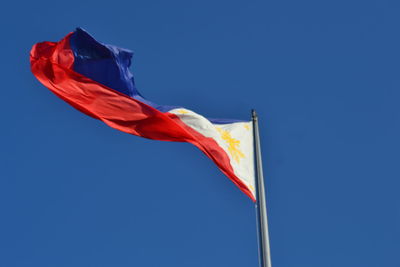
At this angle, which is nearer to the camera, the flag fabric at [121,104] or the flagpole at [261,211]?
the flagpole at [261,211]

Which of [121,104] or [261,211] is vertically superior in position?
[121,104]

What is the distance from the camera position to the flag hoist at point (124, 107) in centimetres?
1586

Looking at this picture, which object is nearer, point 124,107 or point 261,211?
point 261,211

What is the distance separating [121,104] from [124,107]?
16cm

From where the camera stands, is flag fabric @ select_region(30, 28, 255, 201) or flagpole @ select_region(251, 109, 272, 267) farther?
flag fabric @ select_region(30, 28, 255, 201)

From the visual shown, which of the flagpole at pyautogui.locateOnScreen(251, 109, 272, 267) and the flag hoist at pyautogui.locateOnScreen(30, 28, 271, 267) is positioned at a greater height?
the flag hoist at pyautogui.locateOnScreen(30, 28, 271, 267)

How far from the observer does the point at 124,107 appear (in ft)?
57.4

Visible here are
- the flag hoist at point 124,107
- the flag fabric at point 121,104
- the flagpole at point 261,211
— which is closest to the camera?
the flagpole at point 261,211

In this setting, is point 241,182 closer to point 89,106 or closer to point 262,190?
point 262,190

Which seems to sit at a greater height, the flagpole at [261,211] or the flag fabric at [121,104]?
the flag fabric at [121,104]

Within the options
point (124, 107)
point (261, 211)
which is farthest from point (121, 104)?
point (261, 211)

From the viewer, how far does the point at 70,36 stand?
18359 mm

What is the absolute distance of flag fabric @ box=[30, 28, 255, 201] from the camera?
16.2 meters

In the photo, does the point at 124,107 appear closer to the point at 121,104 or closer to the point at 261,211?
the point at 121,104
